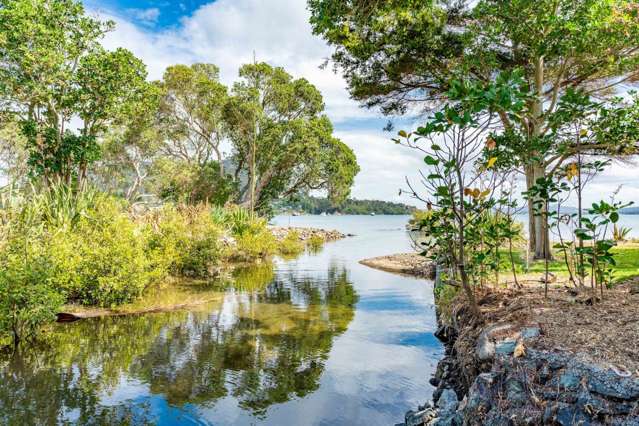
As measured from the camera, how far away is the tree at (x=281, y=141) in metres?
27.0

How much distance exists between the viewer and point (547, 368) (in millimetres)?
3307

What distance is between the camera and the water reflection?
4.84 m

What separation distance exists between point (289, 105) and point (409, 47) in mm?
17882

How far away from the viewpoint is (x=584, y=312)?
4516 millimetres

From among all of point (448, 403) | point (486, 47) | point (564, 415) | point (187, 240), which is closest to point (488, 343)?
point (448, 403)

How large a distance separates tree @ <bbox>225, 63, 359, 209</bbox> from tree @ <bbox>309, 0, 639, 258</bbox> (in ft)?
45.8

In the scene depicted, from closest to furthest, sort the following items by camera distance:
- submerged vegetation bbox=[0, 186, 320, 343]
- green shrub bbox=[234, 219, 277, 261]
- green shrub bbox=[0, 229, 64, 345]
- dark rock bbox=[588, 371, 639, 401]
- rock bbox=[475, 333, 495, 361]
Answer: dark rock bbox=[588, 371, 639, 401] → rock bbox=[475, 333, 495, 361] → green shrub bbox=[0, 229, 64, 345] → submerged vegetation bbox=[0, 186, 320, 343] → green shrub bbox=[234, 219, 277, 261]

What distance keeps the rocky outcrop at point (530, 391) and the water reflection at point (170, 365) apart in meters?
2.27

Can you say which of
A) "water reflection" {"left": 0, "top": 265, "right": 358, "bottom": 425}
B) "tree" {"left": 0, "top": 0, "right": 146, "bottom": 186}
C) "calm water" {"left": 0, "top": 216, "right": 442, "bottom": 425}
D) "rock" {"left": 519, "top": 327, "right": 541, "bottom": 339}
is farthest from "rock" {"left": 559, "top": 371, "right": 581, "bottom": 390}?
"tree" {"left": 0, "top": 0, "right": 146, "bottom": 186}

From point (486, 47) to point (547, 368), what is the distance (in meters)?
9.47

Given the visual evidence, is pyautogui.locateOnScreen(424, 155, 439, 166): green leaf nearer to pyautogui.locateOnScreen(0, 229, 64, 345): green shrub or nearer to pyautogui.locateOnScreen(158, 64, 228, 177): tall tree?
pyautogui.locateOnScreen(0, 229, 64, 345): green shrub

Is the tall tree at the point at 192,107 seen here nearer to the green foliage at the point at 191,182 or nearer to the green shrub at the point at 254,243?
the green foliage at the point at 191,182

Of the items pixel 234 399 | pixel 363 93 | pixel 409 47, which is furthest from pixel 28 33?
pixel 234 399

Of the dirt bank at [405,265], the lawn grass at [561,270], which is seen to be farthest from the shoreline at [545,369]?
the dirt bank at [405,265]
